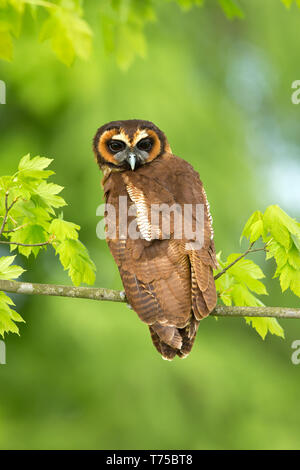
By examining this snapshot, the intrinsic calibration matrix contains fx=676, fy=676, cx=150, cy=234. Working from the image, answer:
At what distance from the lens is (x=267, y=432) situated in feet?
Answer: 30.3

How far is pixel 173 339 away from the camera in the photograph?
3.78 m

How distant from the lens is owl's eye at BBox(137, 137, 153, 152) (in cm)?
482

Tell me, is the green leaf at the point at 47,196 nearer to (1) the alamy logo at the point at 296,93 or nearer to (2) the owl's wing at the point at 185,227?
(2) the owl's wing at the point at 185,227

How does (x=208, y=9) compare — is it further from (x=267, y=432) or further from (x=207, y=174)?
(x=267, y=432)

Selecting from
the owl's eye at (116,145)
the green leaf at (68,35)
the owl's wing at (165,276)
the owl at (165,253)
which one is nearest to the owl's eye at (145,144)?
the owl's eye at (116,145)

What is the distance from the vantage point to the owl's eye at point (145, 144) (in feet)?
15.8

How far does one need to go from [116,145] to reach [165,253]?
4.11 ft

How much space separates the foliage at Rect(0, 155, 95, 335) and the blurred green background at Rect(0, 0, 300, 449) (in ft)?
12.5

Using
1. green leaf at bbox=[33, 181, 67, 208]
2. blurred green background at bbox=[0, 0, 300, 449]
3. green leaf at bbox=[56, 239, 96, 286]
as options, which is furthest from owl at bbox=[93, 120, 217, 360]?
blurred green background at bbox=[0, 0, 300, 449]

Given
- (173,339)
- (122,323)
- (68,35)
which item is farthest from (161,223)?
(122,323)

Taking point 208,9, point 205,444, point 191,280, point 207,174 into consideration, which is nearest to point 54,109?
point 207,174

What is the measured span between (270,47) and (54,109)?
4.40m

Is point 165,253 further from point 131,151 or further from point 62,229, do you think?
point 131,151

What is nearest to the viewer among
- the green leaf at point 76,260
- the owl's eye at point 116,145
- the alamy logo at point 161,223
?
the green leaf at point 76,260
